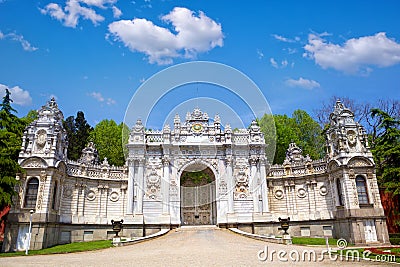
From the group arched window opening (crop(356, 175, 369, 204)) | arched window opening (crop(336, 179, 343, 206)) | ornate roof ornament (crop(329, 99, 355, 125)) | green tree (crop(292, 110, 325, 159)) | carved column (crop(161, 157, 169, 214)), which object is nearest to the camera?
arched window opening (crop(356, 175, 369, 204))

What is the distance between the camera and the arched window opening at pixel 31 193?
22.7 metres

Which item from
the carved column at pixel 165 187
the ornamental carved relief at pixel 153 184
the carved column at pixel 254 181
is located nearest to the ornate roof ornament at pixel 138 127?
the carved column at pixel 165 187

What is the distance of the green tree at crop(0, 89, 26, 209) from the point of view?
20047 millimetres

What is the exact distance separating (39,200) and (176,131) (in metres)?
13.9

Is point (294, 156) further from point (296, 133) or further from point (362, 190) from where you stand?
point (296, 133)

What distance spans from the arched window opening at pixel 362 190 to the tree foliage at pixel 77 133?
35.4 meters

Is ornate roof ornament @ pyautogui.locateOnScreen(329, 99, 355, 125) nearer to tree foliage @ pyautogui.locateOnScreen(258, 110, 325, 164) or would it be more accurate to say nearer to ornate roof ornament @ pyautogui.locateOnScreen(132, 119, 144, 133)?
tree foliage @ pyautogui.locateOnScreen(258, 110, 325, 164)

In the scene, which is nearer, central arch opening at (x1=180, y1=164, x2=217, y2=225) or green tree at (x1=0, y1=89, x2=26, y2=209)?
green tree at (x1=0, y1=89, x2=26, y2=209)

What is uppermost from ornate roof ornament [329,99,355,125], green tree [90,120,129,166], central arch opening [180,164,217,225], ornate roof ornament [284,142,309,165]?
green tree [90,120,129,166]

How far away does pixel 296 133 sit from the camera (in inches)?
1713

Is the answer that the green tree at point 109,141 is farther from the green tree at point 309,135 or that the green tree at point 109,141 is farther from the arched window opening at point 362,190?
the arched window opening at point 362,190

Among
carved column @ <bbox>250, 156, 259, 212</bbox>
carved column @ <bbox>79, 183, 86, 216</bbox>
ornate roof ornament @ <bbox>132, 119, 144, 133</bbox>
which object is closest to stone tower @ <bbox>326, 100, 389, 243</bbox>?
carved column @ <bbox>250, 156, 259, 212</bbox>

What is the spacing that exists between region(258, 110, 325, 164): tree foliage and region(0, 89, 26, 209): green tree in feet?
91.7

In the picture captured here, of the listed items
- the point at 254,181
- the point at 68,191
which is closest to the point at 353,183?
the point at 254,181
